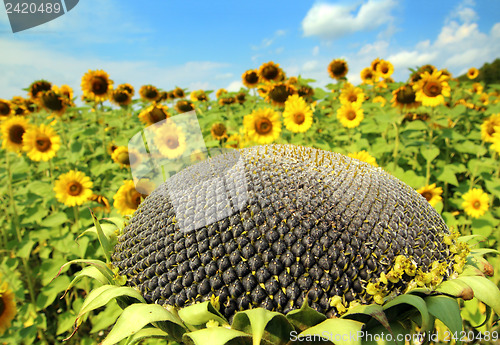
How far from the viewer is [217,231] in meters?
1.53

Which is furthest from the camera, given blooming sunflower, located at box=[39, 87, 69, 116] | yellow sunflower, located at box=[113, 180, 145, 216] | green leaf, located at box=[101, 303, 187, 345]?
blooming sunflower, located at box=[39, 87, 69, 116]

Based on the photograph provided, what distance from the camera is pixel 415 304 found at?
1.26 m

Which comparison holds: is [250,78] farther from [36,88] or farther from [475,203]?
[475,203]

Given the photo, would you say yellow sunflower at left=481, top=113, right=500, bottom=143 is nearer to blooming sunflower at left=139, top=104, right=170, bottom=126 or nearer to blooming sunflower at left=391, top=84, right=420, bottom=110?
blooming sunflower at left=391, top=84, right=420, bottom=110

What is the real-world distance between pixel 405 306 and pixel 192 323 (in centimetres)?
96

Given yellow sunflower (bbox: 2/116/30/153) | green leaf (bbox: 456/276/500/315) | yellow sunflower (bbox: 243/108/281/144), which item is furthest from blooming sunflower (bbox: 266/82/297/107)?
green leaf (bbox: 456/276/500/315)

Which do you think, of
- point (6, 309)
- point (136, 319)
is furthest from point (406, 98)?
point (6, 309)

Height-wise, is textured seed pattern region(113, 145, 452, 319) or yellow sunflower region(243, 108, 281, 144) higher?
yellow sunflower region(243, 108, 281, 144)

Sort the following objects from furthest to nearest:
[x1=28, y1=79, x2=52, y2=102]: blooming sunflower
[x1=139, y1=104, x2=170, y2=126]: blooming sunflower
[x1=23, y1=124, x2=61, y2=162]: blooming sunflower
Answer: [x1=28, y1=79, x2=52, y2=102]: blooming sunflower
[x1=139, y1=104, x2=170, y2=126]: blooming sunflower
[x1=23, y1=124, x2=61, y2=162]: blooming sunflower

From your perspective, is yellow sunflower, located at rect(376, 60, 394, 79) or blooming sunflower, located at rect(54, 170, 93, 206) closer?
blooming sunflower, located at rect(54, 170, 93, 206)

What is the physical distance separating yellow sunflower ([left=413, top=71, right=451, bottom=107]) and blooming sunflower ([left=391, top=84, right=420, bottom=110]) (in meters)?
0.08

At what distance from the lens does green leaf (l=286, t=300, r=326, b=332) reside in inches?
49.9

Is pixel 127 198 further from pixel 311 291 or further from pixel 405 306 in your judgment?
pixel 405 306

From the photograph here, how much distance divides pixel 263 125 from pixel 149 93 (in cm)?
447
